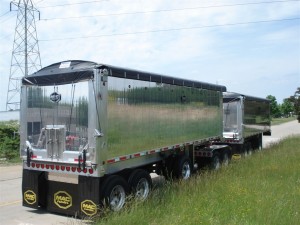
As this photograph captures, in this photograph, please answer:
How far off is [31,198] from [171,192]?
2928 millimetres

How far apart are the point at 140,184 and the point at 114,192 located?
3.13 ft

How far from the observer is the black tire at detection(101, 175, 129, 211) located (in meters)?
6.81

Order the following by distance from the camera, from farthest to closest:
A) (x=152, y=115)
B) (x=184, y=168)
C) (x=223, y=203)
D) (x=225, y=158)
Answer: (x=225, y=158) → (x=184, y=168) → (x=152, y=115) → (x=223, y=203)

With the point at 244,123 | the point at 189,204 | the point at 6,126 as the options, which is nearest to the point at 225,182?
the point at 189,204

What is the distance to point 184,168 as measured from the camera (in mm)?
10773

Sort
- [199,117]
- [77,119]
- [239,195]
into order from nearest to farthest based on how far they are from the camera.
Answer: [77,119] → [239,195] → [199,117]

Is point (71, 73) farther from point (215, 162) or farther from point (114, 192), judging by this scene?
point (215, 162)

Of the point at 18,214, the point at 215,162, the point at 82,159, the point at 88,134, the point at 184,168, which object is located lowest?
the point at 18,214

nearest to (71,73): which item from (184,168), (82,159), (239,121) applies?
(82,159)

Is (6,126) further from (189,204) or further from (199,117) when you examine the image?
(189,204)

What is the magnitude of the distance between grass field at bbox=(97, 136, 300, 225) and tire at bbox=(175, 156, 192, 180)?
3.61 ft

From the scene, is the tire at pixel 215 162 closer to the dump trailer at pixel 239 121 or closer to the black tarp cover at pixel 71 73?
the dump trailer at pixel 239 121

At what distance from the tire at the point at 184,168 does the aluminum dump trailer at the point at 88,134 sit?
138cm

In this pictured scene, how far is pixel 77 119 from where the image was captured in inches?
271
